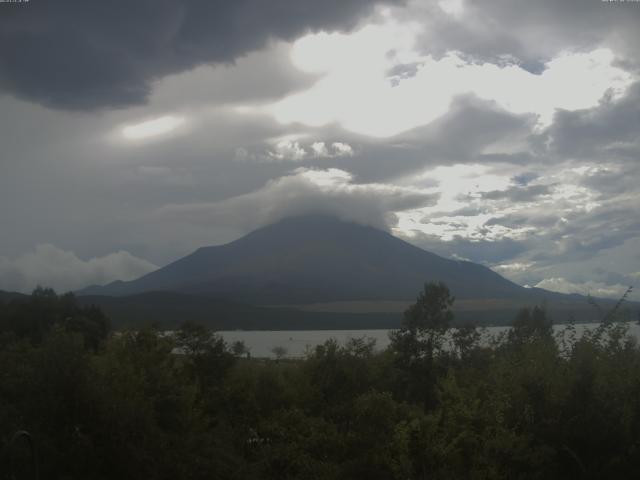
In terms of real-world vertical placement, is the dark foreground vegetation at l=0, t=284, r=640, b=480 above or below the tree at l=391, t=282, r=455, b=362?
below

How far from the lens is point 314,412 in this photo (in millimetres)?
26562

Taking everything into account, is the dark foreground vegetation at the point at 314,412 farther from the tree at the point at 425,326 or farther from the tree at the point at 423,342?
the tree at the point at 425,326

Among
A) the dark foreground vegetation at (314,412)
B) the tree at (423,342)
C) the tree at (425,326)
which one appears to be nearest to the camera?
the dark foreground vegetation at (314,412)

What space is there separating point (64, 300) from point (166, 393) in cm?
4173

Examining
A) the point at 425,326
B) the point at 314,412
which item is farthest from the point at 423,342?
the point at 314,412

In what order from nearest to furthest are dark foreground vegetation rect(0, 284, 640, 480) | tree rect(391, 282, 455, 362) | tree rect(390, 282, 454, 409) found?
1. dark foreground vegetation rect(0, 284, 640, 480)
2. tree rect(390, 282, 454, 409)
3. tree rect(391, 282, 455, 362)

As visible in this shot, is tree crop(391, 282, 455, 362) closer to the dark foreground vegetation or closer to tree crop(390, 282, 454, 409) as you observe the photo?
tree crop(390, 282, 454, 409)

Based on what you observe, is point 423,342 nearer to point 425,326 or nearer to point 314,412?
point 425,326

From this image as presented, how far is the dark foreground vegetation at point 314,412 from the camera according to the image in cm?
1711

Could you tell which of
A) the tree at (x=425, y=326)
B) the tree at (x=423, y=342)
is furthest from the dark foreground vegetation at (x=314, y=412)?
the tree at (x=425, y=326)

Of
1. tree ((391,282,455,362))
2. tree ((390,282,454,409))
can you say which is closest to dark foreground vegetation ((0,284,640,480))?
tree ((390,282,454,409))

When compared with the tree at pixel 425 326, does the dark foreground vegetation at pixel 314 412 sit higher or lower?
lower

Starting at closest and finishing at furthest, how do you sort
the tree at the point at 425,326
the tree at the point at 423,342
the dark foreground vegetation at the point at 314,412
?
the dark foreground vegetation at the point at 314,412 < the tree at the point at 423,342 < the tree at the point at 425,326

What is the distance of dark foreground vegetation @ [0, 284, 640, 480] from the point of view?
Answer: 17.1m
